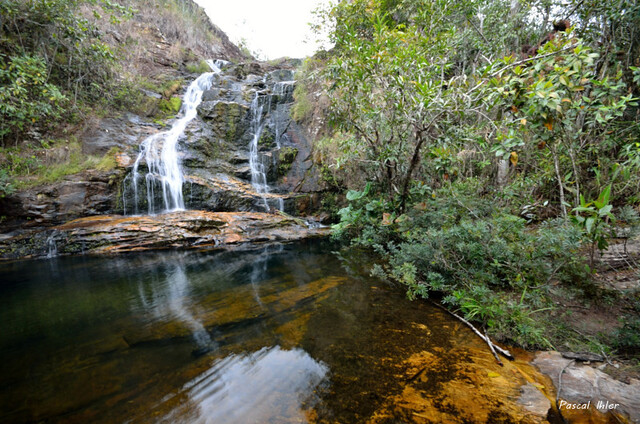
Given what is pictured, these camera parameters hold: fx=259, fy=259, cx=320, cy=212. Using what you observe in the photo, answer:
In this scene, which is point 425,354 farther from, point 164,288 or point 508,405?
point 164,288

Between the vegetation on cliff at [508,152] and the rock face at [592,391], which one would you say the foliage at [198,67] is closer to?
the vegetation on cliff at [508,152]

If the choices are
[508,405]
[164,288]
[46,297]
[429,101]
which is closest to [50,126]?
[46,297]

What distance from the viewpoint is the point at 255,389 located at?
203 centimetres

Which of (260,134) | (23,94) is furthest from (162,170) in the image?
(260,134)

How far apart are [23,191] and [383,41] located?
34.6ft

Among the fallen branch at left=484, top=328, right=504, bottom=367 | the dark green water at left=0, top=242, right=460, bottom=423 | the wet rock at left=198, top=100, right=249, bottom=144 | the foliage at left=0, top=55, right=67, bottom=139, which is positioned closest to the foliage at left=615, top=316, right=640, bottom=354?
the fallen branch at left=484, top=328, right=504, bottom=367

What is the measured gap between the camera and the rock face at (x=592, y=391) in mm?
1585

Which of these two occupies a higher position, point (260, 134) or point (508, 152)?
point (260, 134)

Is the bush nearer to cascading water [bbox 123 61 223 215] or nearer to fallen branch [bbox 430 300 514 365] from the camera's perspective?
fallen branch [bbox 430 300 514 365]

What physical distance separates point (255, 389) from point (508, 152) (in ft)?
10.7

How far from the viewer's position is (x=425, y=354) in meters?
2.32

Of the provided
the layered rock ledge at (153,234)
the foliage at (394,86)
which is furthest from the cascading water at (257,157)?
the foliage at (394,86)

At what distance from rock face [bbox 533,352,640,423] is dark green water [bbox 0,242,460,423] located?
81cm

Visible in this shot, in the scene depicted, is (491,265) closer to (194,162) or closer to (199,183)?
(199,183)
